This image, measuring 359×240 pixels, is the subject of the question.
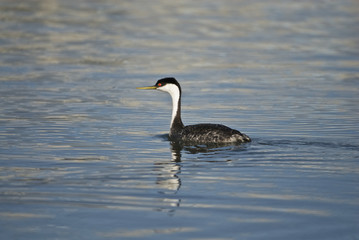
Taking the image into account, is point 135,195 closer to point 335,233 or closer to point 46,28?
point 335,233

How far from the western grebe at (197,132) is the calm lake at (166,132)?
1.25 feet

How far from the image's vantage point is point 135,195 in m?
10.9

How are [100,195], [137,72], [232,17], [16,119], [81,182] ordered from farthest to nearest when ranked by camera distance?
1. [232,17]
2. [137,72]
3. [16,119]
4. [81,182]
5. [100,195]

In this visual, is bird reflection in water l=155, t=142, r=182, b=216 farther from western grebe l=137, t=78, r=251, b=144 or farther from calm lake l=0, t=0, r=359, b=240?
western grebe l=137, t=78, r=251, b=144

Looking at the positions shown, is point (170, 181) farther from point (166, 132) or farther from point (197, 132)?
point (166, 132)

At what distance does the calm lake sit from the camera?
9.72m

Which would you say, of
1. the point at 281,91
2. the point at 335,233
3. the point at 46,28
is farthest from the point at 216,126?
the point at 46,28

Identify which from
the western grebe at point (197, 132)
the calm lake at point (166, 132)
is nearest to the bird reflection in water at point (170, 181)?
the calm lake at point (166, 132)

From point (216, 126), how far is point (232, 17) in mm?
37581

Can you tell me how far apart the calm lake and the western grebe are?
0.38m

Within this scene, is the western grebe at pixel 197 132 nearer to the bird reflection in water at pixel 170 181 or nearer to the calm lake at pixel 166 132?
the calm lake at pixel 166 132

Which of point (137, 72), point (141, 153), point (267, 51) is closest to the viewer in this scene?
point (141, 153)

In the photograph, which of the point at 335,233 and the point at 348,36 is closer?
the point at 335,233

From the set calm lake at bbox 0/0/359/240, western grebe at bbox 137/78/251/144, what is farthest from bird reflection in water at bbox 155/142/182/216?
western grebe at bbox 137/78/251/144
